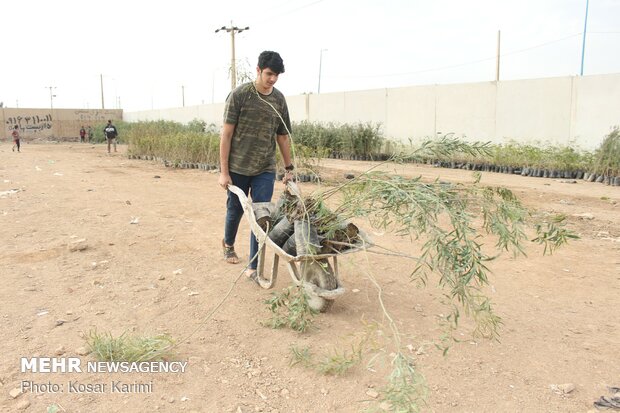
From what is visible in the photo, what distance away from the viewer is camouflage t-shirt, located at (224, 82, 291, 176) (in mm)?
3074

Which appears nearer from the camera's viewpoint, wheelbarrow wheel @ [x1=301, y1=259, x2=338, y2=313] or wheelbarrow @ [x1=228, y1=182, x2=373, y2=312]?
wheelbarrow @ [x1=228, y1=182, x2=373, y2=312]

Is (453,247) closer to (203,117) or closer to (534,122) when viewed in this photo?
(534,122)

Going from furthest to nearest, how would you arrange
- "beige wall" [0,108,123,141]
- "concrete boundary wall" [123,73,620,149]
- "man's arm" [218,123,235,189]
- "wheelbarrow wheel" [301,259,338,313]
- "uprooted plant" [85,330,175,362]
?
1. "beige wall" [0,108,123,141]
2. "concrete boundary wall" [123,73,620,149]
3. "man's arm" [218,123,235,189]
4. "wheelbarrow wheel" [301,259,338,313]
5. "uprooted plant" [85,330,175,362]

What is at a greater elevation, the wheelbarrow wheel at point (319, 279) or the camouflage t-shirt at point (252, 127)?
the camouflage t-shirt at point (252, 127)

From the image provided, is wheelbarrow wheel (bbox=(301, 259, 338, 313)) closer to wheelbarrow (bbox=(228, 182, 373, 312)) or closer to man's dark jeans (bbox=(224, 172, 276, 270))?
wheelbarrow (bbox=(228, 182, 373, 312))

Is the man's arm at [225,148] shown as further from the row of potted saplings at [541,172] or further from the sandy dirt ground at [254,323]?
the row of potted saplings at [541,172]

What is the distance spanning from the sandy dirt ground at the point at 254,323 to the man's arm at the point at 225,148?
0.71m

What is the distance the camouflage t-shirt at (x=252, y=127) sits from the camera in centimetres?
307

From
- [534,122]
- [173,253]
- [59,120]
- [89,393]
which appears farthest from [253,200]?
[59,120]

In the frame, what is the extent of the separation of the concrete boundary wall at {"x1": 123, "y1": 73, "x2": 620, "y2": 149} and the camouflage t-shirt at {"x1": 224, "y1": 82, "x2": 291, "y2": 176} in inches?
397

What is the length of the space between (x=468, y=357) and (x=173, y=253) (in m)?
2.60

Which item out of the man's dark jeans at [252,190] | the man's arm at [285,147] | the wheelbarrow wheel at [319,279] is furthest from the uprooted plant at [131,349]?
the man's arm at [285,147]

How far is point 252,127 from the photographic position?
3.17 m

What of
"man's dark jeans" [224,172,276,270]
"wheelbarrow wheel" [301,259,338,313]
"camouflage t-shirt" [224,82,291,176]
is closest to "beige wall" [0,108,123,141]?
"man's dark jeans" [224,172,276,270]
